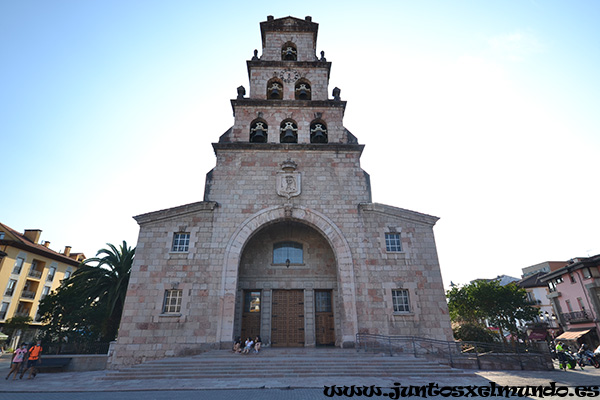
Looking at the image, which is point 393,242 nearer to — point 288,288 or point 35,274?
point 288,288

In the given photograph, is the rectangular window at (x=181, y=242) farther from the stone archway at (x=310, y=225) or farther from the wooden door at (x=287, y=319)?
the wooden door at (x=287, y=319)

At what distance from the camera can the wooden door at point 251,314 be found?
1680 cm

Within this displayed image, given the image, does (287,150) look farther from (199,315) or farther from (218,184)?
(199,315)

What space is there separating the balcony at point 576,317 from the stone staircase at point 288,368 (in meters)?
27.1

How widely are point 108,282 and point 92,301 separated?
1.59 m

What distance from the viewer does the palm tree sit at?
19859mm

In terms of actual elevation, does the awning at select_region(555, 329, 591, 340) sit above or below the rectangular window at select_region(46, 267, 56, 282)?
below

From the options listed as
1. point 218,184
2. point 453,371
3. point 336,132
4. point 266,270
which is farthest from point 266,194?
point 453,371

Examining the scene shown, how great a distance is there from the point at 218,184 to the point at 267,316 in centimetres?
789

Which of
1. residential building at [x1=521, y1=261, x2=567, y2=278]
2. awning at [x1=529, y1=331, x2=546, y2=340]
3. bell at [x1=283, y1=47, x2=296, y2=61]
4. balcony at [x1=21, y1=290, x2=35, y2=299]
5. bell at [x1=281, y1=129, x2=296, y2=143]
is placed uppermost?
bell at [x1=283, y1=47, x2=296, y2=61]

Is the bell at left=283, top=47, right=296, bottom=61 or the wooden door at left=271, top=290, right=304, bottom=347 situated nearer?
the wooden door at left=271, top=290, right=304, bottom=347

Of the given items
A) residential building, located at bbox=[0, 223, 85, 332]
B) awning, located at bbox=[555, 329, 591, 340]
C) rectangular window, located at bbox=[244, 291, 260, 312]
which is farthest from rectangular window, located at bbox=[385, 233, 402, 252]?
residential building, located at bbox=[0, 223, 85, 332]

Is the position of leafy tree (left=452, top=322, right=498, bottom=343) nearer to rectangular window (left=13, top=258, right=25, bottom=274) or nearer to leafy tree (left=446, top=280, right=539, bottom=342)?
leafy tree (left=446, top=280, right=539, bottom=342)

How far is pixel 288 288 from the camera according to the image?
1748 cm
